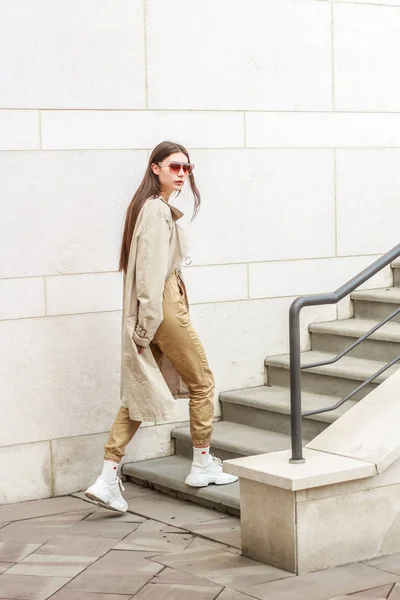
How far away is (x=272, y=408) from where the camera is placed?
735cm

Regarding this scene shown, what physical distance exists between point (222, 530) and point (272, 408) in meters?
1.36

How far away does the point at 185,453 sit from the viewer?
7520mm

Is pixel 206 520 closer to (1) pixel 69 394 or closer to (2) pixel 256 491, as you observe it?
(2) pixel 256 491

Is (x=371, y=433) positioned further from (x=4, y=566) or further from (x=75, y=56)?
(x=75, y=56)

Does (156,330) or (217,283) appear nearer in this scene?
(156,330)

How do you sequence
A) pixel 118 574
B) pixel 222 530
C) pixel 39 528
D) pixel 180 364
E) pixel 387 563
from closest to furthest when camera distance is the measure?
pixel 118 574, pixel 387 563, pixel 222 530, pixel 39 528, pixel 180 364

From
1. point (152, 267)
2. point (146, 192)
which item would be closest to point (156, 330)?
point (152, 267)

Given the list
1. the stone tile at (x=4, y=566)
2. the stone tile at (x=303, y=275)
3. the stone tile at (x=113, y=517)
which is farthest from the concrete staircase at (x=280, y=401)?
the stone tile at (x=4, y=566)

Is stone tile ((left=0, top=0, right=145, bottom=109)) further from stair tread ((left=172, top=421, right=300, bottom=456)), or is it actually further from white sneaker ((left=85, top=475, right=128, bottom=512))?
white sneaker ((left=85, top=475, right=128, bottom=512))

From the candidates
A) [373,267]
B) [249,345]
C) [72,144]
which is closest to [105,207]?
[72,144]

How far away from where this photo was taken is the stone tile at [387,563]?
5.46 meters

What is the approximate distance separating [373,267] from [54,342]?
2234mm

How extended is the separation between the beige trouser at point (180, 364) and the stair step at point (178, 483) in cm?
30

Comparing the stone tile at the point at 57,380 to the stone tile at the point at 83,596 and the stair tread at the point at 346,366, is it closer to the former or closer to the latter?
the stair tread at the point at 346,366
